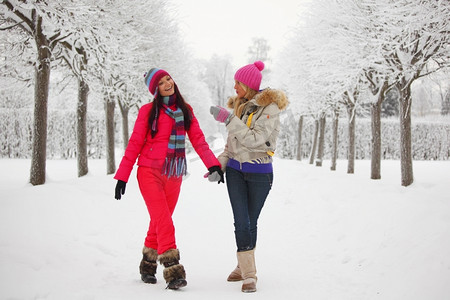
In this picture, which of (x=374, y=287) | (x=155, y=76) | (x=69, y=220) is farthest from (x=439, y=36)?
(x=69, y=220)

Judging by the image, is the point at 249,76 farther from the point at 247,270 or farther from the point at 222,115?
the point at 247,270

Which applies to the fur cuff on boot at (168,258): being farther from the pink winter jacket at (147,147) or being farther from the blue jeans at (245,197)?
the pink winter jacket at (147,147)

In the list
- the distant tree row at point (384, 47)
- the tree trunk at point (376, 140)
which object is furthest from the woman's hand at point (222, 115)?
the tree trunk at point (376, 140)

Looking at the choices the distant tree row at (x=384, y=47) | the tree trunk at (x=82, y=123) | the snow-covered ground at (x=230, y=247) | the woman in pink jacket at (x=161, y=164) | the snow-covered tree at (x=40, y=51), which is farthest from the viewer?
the tree trunk at (x=82, y=123)

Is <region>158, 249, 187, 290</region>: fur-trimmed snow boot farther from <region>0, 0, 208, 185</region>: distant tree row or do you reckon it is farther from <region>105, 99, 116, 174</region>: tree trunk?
<region>105, 99, 116, 174</region>: tree trunk

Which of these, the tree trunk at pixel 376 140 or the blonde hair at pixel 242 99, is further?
the tree trunk at pixel 376 140

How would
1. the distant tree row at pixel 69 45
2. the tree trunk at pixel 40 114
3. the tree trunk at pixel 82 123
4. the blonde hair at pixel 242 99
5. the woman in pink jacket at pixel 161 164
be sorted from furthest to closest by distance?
the tree trunk at pixel 82 123
the tree trunk at pixel 40 114
the distant tree row at pixel 69 45
the blonde hair at pixel 242 99
the woman in pink jacket at pixel 161 164

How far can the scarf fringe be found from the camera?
3084mm

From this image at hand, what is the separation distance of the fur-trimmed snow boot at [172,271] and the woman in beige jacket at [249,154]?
0.53 metres

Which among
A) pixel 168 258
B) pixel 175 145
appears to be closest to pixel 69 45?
pixel 175 145

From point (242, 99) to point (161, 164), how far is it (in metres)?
0.99

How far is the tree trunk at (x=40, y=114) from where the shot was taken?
6531 millimetres

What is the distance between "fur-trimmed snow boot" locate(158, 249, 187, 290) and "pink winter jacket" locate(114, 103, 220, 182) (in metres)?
0.75

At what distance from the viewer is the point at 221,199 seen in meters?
7.92
